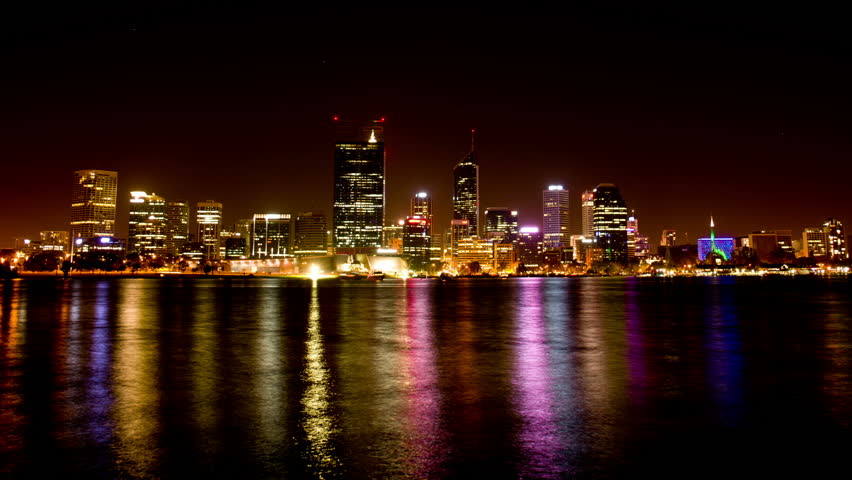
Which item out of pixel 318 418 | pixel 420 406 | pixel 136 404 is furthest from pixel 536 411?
pixel 136 404

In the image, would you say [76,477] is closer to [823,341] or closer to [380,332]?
[380,332]

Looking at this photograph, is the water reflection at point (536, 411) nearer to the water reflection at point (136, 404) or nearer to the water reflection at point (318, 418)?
the water reflection at point (318, 418)

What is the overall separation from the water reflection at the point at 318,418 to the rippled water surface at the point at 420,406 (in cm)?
3

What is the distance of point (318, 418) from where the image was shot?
8766mm

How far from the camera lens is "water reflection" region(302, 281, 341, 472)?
6723 millimetres

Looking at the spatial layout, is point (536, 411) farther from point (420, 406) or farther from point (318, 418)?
point (318, 418)

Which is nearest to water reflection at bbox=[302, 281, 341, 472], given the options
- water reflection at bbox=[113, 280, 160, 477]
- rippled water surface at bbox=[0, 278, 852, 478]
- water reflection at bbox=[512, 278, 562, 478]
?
rippled water surface at bbox=[0, 278, 852, 478]

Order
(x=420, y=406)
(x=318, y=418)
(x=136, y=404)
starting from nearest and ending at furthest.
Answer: (x=318, y=418) → (x=420, y=406) → (x=136, y=404)

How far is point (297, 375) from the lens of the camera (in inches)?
492

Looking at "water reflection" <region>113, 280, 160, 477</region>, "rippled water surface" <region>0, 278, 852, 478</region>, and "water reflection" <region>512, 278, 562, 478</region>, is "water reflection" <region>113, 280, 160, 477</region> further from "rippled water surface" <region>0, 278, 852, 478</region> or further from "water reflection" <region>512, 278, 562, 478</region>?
"water reflection" <region>512, 278, 562, 478</region>

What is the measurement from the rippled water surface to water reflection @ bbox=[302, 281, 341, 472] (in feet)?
0.11

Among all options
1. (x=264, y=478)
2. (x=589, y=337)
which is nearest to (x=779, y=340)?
(x=589, y=337)

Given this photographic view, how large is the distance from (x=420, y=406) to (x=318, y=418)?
1.72m

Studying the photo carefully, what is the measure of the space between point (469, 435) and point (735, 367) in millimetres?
9118
